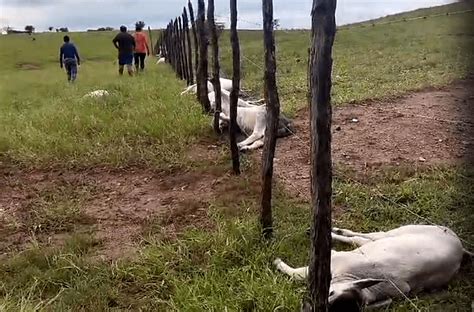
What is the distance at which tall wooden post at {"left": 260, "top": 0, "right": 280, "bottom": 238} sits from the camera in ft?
14.9

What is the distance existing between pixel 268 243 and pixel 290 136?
3344 mm

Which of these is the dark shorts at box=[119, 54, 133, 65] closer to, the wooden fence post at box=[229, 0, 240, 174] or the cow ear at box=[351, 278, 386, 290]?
the wooden fence post at box=[229, 0, 240, 174]

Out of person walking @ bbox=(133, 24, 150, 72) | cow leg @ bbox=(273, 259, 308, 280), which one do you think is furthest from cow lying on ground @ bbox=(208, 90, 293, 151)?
person walking @ bbox=(133, 24, 150, 72)

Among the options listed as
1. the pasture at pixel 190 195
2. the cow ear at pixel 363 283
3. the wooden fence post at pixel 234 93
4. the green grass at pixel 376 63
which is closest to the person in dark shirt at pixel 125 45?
the green grass at pixel 376 63

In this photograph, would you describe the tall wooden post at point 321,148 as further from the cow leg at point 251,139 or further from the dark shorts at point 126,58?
the dark shorts at point 126,58

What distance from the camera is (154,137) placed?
7566mm

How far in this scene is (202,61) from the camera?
913 cm

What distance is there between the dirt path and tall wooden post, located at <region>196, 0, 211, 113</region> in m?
1.55

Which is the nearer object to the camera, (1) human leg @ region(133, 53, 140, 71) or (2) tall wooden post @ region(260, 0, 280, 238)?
(2) tall wooden post @ region(260, 0, 280, 238)

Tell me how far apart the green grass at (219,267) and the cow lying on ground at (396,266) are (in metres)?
0.09

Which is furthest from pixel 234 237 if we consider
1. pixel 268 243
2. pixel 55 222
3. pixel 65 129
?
pixel 65 129

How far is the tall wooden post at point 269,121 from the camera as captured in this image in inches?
178

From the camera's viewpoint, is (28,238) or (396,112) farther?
(396,112)

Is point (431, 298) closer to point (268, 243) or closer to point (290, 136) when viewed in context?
point (268, 243)
